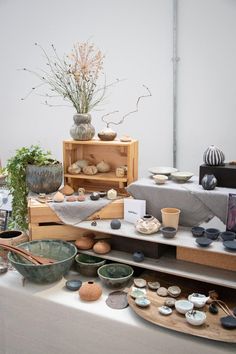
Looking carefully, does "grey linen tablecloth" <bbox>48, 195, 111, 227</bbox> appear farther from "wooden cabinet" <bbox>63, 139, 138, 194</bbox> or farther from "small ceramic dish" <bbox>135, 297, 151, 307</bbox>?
"small ceramic dish" <bbox>135, 297, 151, 307</bbox>

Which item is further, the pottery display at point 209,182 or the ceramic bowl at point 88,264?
the ceramic bowl at point 88,264

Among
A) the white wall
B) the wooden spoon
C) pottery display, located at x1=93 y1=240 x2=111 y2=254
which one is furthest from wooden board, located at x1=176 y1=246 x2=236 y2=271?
the white wall

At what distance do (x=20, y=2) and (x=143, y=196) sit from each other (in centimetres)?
236

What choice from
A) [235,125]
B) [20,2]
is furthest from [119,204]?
[20,2]

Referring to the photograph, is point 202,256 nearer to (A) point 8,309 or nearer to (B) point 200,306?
(B) point 200,306

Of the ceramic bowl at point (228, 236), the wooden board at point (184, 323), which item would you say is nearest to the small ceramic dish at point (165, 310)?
the wooden board at point (184, 323)

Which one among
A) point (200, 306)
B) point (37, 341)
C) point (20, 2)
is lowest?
point (37, 341)

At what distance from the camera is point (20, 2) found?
319cm

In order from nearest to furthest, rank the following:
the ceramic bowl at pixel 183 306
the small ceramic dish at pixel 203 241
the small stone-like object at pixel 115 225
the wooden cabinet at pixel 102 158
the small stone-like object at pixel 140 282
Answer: the ceramic bowl at pixel 183 306 < the small ceramic dish at pixel 203 241 < the small stone-like object at pixel 140 282 < the small stone-like object at pixel 115 225 < the wooden cabinet at pixel 102 158

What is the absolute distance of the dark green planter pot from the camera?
2025 millimetres

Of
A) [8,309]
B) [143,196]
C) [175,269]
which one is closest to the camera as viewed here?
[175,269]

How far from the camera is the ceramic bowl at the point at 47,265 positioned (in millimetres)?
1661

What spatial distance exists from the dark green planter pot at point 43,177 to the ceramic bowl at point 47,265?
332 mm

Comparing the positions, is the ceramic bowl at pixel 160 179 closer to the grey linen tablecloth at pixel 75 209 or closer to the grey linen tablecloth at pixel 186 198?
the grey linen tablecloth at pixel 186 198
